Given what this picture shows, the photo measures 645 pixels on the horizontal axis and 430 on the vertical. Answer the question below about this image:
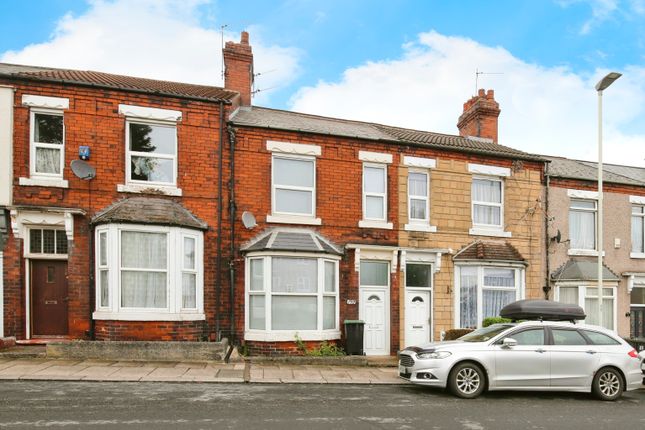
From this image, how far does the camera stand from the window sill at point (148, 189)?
43.5 ft

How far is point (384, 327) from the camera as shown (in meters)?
15.2

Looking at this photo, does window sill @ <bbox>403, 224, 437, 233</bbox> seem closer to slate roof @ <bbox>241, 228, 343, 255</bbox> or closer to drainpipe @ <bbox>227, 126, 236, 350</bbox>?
slate roof @ <bbox>241, 228, 343, 255</bbox>

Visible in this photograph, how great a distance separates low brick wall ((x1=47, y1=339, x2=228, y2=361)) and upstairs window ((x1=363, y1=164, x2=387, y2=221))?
5.97 meters

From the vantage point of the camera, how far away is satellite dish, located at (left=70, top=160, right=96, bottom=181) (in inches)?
500

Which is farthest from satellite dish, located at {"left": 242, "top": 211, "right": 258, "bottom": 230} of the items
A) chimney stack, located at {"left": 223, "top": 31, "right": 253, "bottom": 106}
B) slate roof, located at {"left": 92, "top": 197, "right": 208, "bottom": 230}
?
chimney stack, located at {"left": 223, "top": 31, "right": 253, "bottom": 106}

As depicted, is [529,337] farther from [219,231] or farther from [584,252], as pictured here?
[584,252]

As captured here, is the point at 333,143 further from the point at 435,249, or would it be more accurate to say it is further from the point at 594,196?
the point at 594,196

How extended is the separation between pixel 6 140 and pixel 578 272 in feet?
55.7

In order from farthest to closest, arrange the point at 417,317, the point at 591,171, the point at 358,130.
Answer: the point at 591,171, the point at 358,130, the point at 417,317

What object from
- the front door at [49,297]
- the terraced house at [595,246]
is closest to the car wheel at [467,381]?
the terraced house at [595,246]

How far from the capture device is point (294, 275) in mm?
13992

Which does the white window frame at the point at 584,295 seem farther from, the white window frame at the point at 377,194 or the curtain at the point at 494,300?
the white window frame at the point at 377,194

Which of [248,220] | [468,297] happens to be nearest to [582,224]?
[468,297]

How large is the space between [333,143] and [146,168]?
5.25 metres
